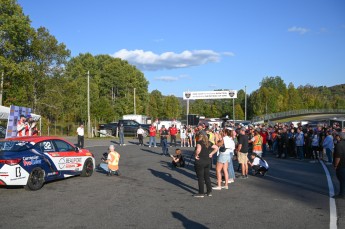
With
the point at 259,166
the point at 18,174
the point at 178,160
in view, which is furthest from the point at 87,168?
the point at 259,166

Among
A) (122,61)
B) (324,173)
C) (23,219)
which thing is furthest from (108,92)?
(23,219)

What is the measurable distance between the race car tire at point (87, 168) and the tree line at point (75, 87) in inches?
866

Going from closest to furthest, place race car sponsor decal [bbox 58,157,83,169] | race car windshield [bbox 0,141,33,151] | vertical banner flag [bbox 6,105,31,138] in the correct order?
race car windshield [bbox 0,141,33,151]
race car sponsor decal [bbox 58,157,83,169]
vertical banner flag [bbox 6,105,31,138]

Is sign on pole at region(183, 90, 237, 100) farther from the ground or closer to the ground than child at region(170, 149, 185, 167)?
farther from the ground

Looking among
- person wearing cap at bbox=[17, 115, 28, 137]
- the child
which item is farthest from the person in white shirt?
person wearing cap at bbox=[17, 115, 28, 137]

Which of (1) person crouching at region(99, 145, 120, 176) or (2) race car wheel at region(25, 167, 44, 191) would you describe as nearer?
(2) race car wheel at region(25, 167, 44, 191)

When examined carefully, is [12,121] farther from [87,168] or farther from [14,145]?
[14,145]

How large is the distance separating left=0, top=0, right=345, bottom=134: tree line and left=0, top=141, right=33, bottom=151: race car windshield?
23.3 meters

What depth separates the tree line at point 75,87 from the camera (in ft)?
113

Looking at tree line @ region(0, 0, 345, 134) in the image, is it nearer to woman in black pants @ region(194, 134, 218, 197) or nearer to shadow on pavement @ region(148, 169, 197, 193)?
shadow on pavement @ region(148, 169, 197, 193)

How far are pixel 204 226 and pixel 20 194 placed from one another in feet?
18.0

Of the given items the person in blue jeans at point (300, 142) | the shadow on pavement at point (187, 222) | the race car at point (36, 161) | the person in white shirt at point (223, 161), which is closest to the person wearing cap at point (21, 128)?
the race car at point (36, 161)

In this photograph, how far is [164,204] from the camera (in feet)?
29.5

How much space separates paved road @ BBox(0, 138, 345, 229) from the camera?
23.9 feet
